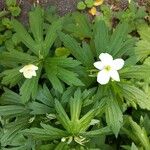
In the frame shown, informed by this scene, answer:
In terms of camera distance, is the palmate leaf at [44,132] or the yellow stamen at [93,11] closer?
the palmate leaf at [44,132]

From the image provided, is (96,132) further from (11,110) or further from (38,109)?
(11,110)

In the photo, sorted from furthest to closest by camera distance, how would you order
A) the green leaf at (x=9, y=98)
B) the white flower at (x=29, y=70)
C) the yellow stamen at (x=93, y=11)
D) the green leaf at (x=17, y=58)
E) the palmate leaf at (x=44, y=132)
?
the yellow stamen at (x=93, y=11), the green leaf at (x=9, y=98), the green leaf at (x=17, y=58), the white flower at (x=29, y=70), the palmate leaf at (x=44, y=132)

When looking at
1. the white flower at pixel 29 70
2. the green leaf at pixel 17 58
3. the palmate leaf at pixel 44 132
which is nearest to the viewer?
the palmate leaf at pixel 44 132

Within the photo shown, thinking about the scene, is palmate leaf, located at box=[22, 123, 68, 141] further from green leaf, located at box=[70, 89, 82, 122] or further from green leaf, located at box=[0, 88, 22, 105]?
green leaf, located at box=[0, 88, 22, 105]

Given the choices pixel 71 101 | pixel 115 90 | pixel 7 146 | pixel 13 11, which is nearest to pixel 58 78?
pixel 71 101

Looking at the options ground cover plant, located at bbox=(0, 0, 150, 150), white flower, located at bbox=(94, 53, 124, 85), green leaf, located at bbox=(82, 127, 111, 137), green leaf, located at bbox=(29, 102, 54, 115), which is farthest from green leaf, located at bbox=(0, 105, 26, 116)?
white flower, located at bbox=(94, 53, 124, 85)

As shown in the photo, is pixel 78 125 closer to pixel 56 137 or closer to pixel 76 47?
pixel 56 137

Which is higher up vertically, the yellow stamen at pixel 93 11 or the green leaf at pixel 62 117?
the yellow stamen at pixel 93 11

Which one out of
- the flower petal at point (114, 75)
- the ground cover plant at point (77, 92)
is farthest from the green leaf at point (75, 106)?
the flower petal at point (114, 75)

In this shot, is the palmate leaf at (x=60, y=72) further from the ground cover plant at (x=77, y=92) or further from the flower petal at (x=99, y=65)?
the flower petal at (x=99, y=65)
